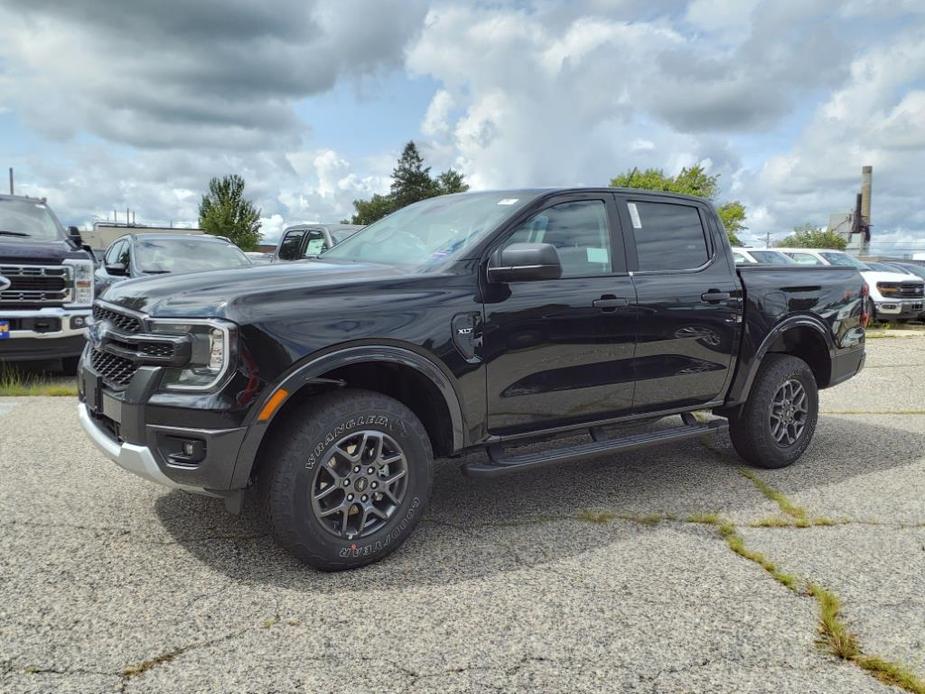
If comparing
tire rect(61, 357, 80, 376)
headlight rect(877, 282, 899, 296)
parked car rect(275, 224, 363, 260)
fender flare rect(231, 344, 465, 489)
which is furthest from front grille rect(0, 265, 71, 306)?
headlight rect(877, 282, 899, 296)

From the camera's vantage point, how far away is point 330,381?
350 centimetres

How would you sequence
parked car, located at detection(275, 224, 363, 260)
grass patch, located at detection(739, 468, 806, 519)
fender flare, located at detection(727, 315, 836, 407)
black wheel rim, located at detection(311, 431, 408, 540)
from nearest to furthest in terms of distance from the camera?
black wheel rim, located at detection(311, 431, 408, 540) → grass patch, located at detection(739, 468, 806, 519) → fender flare, located at detection(727, 315, 836, 407) → parked car, located at detection(275, 224, 363, 260)

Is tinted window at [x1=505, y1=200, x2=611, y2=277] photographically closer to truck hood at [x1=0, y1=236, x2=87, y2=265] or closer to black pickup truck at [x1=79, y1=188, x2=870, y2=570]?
black pickup truck at [x1=79, y1=188, x2=870, y2=570]

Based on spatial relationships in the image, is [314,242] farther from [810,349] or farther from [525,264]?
[525,264]

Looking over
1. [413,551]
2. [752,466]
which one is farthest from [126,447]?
[752,466]

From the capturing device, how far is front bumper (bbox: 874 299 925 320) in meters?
17.7

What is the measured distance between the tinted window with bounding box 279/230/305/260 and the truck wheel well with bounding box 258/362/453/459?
9.78 metres

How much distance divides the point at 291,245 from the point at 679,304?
394 inches

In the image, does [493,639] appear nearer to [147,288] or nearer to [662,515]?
[662,515]

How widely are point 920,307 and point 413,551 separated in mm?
18152

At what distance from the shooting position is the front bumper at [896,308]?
17656 millimetres

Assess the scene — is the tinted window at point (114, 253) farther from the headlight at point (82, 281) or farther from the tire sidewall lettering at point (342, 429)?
the tire sidewall lettering at point (342, 429)

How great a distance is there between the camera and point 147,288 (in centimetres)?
358

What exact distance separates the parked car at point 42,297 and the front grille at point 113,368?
416 cm
